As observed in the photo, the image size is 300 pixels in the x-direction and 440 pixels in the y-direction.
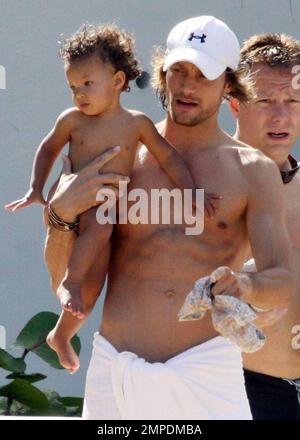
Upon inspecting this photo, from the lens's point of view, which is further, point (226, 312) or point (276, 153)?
point (276, 153)

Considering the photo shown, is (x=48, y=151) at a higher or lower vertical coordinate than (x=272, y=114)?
lower

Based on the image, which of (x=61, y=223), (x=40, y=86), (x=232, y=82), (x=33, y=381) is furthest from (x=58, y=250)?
(x=40, y=86)

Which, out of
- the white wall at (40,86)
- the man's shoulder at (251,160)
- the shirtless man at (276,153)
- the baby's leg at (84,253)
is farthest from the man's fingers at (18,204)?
the white wall at (40,86)

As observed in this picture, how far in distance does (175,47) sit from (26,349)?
1.87m

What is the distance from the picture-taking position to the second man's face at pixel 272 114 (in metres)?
5.11

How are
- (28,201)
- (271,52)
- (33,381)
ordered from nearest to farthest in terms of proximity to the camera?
(28,201), (271,52), (33,381)

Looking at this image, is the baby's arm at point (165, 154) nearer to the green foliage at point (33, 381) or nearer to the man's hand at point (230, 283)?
the man's hand at point (230, 283)

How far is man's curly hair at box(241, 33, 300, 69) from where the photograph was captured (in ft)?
17.1

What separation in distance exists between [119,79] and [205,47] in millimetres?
254

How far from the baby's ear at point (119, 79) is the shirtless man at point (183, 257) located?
12 cm

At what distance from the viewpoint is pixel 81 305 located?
4.14 metres

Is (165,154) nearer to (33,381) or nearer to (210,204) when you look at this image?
(210,204)

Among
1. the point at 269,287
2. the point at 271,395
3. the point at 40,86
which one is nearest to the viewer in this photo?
the point at 269,287

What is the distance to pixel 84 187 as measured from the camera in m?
4.21
